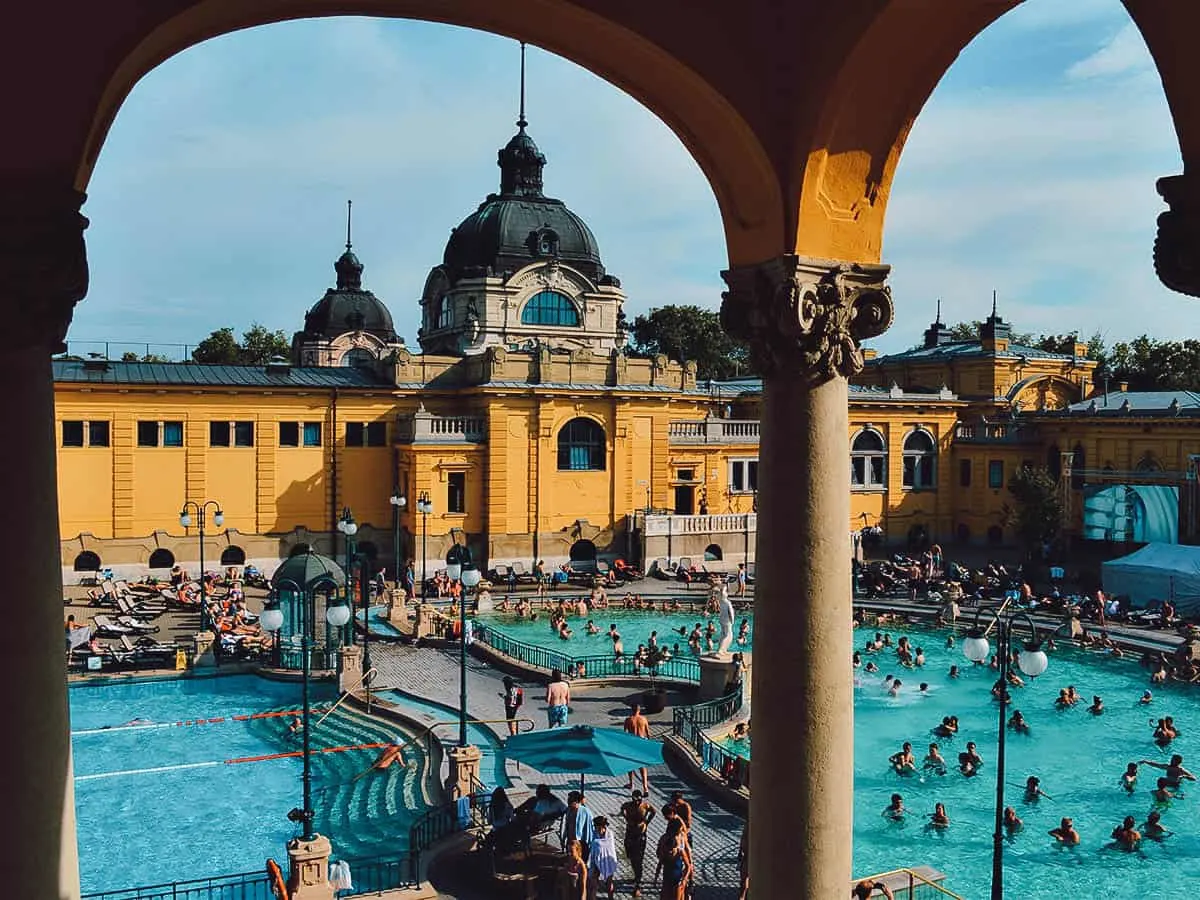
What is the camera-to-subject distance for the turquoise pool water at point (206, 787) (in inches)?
626

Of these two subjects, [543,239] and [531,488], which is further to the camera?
[543,239]

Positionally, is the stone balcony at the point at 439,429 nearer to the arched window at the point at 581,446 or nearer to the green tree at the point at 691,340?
the arched window at the point at 581,446

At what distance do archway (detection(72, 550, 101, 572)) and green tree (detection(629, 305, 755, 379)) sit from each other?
4945 cm

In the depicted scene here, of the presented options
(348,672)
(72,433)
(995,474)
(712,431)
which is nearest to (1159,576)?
(995,474)

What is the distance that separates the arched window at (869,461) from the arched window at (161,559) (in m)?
31.0

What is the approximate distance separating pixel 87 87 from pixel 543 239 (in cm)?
4558

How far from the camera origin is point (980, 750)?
22516 mm

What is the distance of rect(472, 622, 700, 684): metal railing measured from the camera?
84.5 feet

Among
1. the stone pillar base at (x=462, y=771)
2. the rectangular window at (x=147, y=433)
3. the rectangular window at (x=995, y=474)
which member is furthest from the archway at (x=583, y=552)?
the stone pillar base at (x=462, y=771)

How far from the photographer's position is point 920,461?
51.9 m

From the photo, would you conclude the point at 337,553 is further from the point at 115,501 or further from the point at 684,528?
the point at 684,528

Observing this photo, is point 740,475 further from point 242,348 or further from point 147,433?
point 242,348

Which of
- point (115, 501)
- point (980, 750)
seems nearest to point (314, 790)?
point (980, 750)

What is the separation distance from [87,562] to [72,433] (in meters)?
4.79
